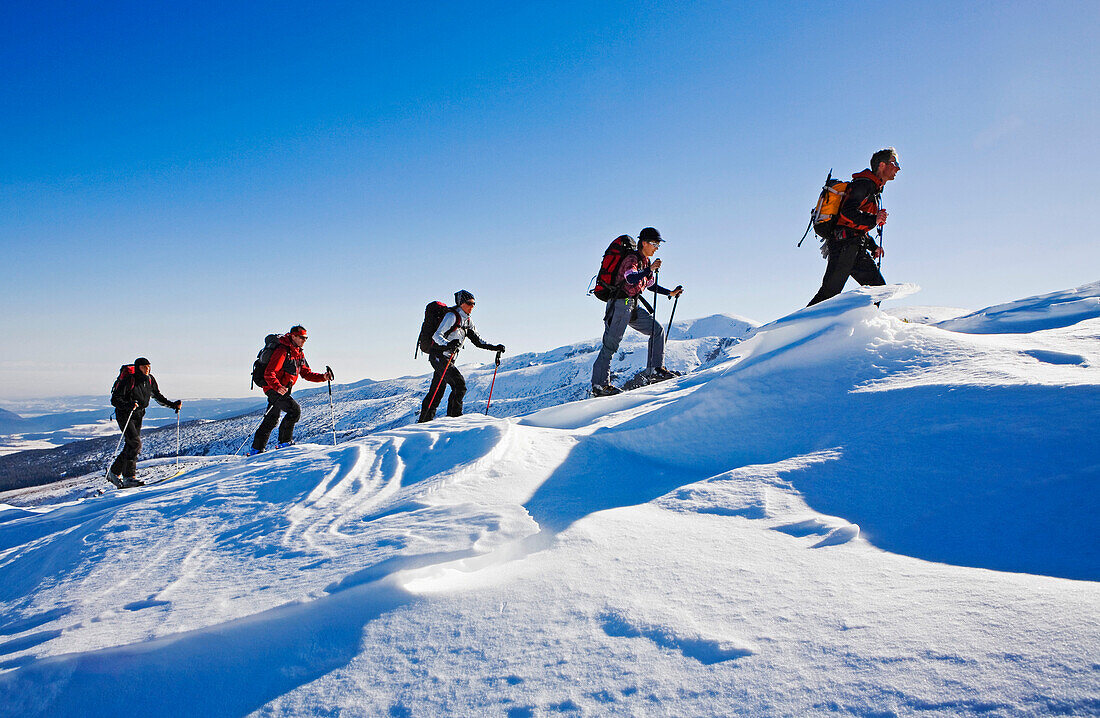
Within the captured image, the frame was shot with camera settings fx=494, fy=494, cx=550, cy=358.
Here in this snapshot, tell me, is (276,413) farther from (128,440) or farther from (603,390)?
(603,390)

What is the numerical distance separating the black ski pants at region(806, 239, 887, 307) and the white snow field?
3336 mm

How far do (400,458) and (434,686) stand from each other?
10.4 feet

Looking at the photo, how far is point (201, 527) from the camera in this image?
3338 millimetres

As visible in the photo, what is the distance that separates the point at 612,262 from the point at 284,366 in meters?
6.53

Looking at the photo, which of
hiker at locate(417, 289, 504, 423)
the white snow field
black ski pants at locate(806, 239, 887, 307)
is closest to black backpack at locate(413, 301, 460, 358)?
hiker at locate(417, 289, 504, 423)

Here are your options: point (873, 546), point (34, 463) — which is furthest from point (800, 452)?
point (34, 463)

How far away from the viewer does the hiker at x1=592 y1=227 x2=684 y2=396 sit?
815cm

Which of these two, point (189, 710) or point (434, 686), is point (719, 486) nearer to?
point (434, 686)

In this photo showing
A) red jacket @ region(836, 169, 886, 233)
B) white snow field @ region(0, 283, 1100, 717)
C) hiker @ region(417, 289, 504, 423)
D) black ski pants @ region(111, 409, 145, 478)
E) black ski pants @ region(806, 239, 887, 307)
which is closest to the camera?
white snow field @ region(0, 283, 1100, 717)

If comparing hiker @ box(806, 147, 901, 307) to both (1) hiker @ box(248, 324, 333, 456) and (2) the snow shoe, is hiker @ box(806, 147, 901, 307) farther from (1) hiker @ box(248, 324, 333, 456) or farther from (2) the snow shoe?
(1) hiker @ box(248, 324, 333, 456)

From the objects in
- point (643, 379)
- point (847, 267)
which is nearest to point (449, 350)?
point (643, 379)

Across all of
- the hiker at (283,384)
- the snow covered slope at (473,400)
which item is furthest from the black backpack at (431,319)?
the snow covered slope at (473,400)

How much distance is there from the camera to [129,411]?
10039 mm

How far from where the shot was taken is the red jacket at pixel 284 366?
923cm
